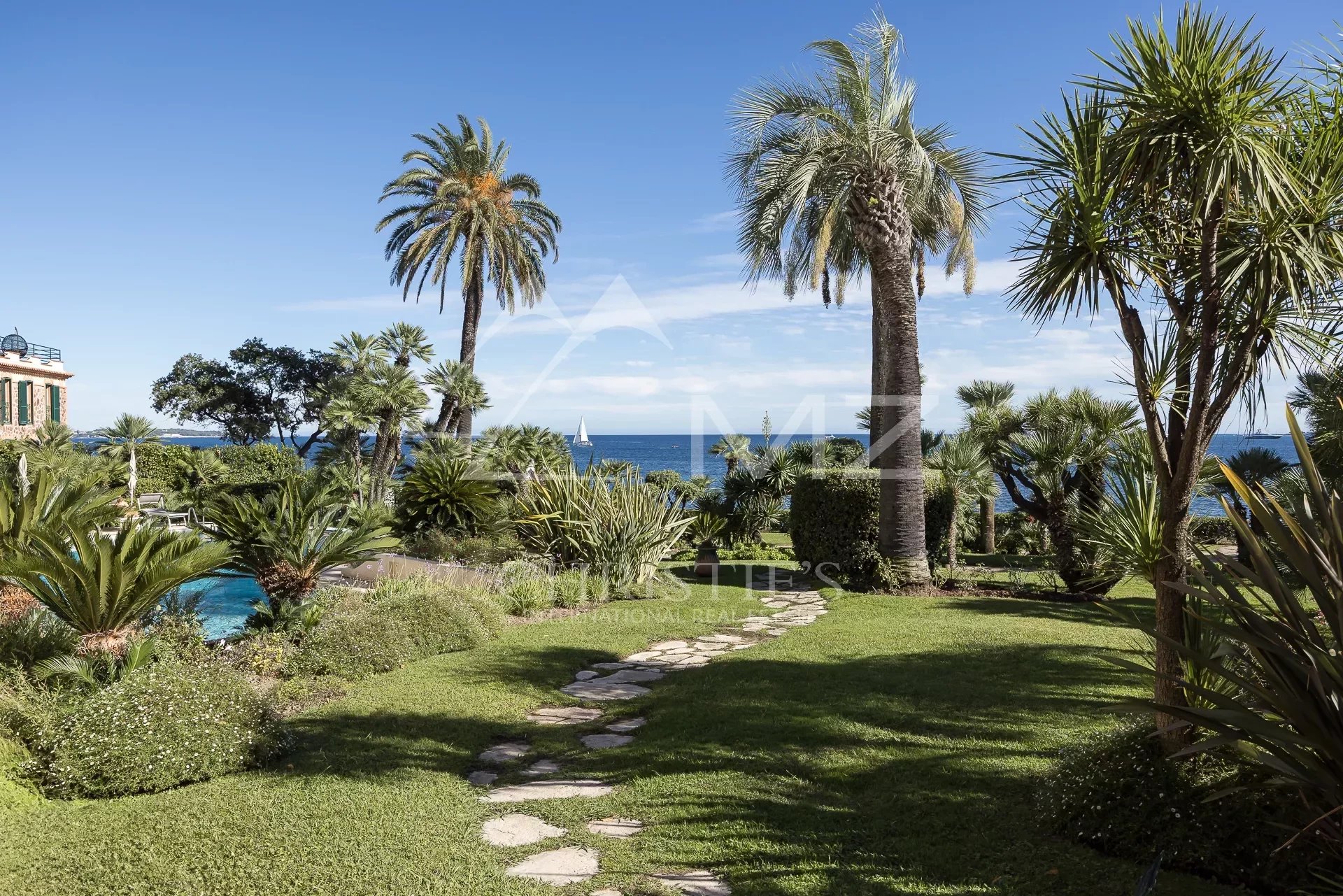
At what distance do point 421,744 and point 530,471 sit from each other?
31.4 feet

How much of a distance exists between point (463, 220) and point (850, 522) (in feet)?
54.4

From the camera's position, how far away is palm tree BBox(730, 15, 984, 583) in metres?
11.4

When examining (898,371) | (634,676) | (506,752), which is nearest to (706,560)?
(898,371)

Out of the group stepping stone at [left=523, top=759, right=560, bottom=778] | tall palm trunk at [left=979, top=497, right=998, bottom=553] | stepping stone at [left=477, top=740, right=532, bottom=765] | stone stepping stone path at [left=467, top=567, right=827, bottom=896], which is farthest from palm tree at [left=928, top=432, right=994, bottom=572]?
stepping stone at [left=523, top=759, right=560, bottom=778]

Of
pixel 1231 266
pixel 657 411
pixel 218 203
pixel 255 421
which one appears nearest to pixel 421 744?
pixel 1231 266

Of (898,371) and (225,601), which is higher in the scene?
(898,371)

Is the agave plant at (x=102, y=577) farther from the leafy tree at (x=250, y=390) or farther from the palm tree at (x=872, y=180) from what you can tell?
the leafy tree at (x=250, y=390)

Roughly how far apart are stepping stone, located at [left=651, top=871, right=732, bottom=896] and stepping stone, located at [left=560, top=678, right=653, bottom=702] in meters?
3.18

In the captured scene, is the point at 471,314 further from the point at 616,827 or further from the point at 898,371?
the point at 616,827

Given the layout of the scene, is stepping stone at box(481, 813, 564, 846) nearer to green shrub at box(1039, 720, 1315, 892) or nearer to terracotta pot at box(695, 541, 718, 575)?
green shrub at box(1039, 720, 1315, 892)

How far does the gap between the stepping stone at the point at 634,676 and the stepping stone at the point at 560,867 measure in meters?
3.42

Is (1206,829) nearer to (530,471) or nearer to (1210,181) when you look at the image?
(1210,181)

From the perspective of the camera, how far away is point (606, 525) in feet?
38.3

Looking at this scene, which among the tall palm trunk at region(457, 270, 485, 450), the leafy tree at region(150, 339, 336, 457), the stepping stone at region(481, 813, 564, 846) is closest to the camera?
the stepping stone at region(481, 813, 564, 846)
